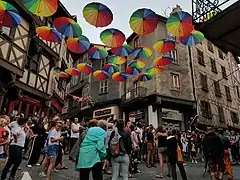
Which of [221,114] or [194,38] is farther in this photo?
[221,114]

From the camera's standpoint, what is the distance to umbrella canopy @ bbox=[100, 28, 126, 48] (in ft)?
30.1

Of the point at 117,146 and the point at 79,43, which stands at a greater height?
the point at 79,43

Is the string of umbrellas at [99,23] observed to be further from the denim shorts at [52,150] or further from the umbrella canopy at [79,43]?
the denim shorts at [52,150]

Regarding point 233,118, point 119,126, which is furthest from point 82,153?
point 233,118

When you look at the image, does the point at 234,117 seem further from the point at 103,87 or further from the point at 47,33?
the point at 47,33

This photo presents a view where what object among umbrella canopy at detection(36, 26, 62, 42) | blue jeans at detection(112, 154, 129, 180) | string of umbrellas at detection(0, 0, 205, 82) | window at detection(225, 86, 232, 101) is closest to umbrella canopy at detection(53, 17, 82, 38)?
string of umbrellas at detection(0, 0, 205, 82)

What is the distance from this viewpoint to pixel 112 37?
927 centimetres

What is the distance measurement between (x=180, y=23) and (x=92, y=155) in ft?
19.2

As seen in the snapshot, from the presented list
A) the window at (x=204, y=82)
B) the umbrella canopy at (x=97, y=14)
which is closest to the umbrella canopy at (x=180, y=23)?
the umbrella canopy at (x=97, y=14)

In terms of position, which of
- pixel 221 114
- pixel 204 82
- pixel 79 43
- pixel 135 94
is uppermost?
pixel 204 82

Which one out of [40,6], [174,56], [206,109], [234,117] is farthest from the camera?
[234,117]

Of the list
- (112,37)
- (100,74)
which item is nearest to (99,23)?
(112,37)

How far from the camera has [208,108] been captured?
2012 cm

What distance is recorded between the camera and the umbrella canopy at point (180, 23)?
775 cm
